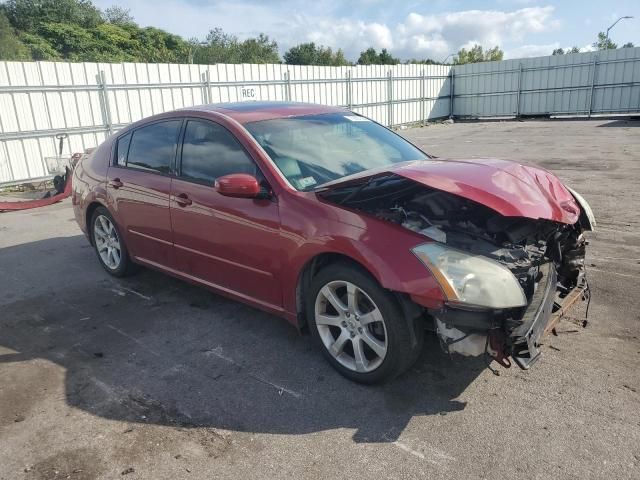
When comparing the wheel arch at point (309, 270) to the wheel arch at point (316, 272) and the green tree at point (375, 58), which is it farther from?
the green tree at point (375, 58)

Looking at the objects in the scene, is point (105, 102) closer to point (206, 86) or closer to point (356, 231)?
point (206, 86)

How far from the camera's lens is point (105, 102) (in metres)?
13.1

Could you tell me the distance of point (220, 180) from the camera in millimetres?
3465

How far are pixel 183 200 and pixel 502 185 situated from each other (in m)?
2.48

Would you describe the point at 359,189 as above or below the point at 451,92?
below

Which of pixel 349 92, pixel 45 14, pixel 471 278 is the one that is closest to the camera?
pixel 471 278

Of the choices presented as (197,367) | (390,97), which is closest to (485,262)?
(197,367)

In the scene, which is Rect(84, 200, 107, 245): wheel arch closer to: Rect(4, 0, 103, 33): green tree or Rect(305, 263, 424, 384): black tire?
Rect(305, 263, 424, 384): black tire

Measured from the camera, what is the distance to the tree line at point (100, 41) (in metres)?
46.2

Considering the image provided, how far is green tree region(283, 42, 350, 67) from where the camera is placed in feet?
236

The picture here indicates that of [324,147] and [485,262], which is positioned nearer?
[485,262]

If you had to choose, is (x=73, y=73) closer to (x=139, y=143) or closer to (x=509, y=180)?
(x=139, y=143)

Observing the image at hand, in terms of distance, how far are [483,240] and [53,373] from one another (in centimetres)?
307

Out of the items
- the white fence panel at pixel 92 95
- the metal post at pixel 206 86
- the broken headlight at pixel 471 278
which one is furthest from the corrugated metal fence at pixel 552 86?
the broken headlight at pixel 471 278
